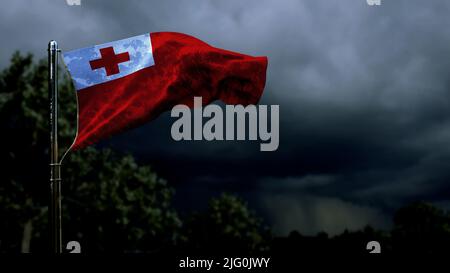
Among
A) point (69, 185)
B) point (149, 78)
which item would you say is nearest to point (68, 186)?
point (69, 185)

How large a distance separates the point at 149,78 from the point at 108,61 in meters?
0.81

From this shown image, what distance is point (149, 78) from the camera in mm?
12953

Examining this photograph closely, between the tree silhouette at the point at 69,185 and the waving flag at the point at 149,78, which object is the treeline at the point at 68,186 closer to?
the tree silhouette at the point at 69,185

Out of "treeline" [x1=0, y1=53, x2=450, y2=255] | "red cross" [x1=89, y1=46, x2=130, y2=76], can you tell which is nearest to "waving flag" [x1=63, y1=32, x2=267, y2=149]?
"red cross" [x1=89, y1=46, x2=130, y2=76]

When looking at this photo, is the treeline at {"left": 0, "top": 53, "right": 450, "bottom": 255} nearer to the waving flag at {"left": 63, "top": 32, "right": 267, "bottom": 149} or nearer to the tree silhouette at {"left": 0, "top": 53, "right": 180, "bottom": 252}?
the tree silhouette at {"left": 0, "top": 53, "right": 180, "bottom": 252}

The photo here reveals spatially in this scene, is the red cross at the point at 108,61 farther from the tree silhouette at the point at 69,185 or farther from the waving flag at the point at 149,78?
the tree silhouette at the point at 69,185

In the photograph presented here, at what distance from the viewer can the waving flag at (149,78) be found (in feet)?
41.0

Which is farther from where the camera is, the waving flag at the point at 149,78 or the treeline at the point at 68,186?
the treeline at the point at 68,186

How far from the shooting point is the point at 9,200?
42312 millimetres

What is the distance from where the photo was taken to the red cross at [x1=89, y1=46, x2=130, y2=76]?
12.6m

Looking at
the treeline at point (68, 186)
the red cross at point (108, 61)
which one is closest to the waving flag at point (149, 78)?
the red cross at point (108, 61)

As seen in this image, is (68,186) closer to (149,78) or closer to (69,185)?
(69,185)
